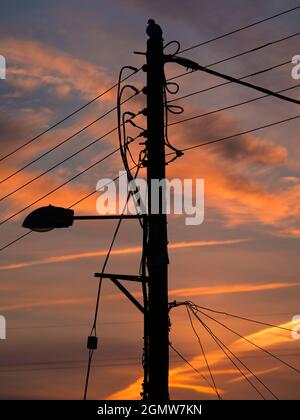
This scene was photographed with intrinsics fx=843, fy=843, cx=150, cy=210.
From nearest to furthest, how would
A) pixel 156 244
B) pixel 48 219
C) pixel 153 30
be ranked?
1. pixel 156 244
2. pixel 153 30
3. pixel 48 219

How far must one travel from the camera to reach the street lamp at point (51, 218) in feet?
49.4

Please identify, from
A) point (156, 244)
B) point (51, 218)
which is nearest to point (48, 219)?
point (51, 218)

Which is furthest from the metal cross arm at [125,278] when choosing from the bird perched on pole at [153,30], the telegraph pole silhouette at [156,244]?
the bird perched on pole at [153,30]

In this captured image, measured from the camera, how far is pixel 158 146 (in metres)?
14.6

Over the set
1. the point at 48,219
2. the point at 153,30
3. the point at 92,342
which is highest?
the point at 153,30

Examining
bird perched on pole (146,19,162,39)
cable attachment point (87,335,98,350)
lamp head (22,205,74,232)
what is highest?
bird perched on pole (146,19,162,39)

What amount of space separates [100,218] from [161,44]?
10.9 ft

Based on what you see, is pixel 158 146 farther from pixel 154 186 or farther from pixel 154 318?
pixel 154 318

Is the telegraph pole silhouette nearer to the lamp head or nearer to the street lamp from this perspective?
the street lamp

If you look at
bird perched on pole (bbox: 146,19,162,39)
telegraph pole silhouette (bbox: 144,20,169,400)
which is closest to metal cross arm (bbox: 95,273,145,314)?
telegraph pole silhouette (bbox: 144,20,169,400)

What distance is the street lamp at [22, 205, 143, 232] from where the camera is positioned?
15047mm

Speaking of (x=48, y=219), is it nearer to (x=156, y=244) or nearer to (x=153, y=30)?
(x=156, y=244)

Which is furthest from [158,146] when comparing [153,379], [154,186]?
[153,379]

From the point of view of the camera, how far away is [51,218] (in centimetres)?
1522
